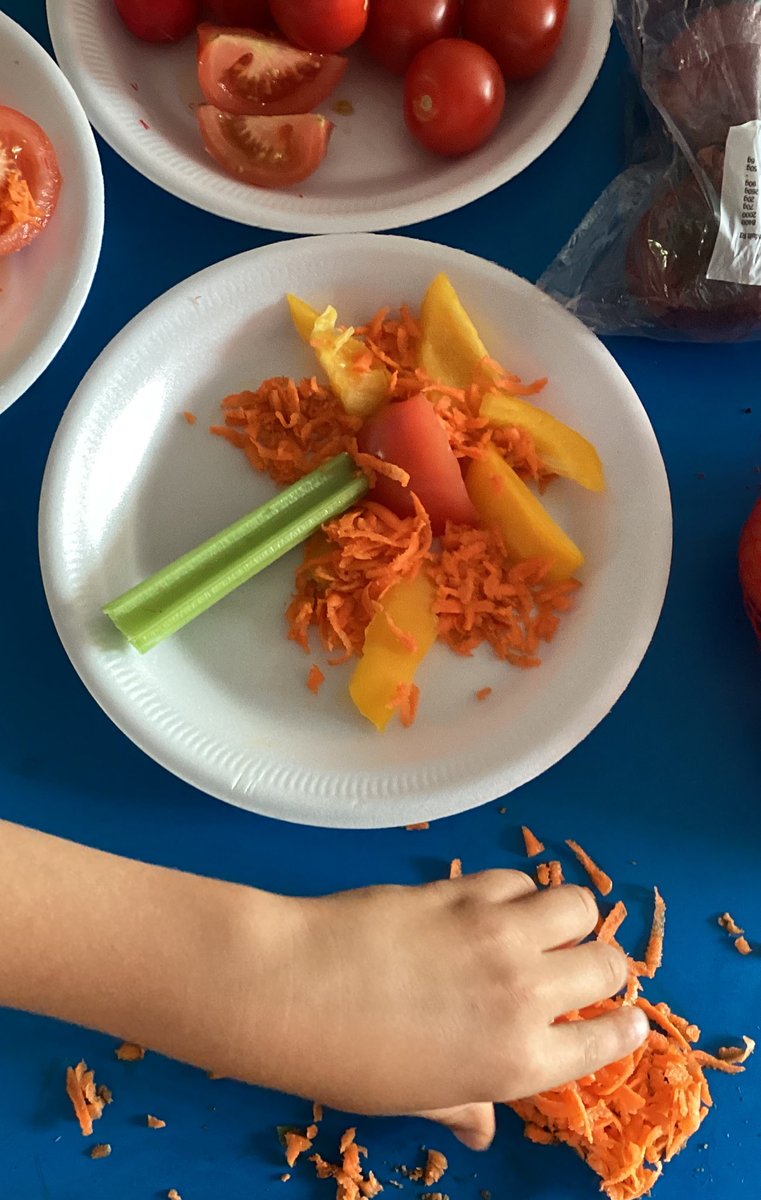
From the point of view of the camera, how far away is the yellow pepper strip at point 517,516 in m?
1.00

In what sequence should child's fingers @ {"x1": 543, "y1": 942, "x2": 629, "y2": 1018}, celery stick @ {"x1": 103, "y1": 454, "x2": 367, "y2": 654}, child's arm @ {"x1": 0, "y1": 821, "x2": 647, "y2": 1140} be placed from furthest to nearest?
celery stick @ {"x1": 103, "y1": 454, "x2": 367, "y2": 654}
child's fingers @ {"x1": 543, "y1": 942, "x2": 629, "y2": 1018}
child's arm @ {"x1": 0, "y1": 821, "x2": 647, "y2": 1140}

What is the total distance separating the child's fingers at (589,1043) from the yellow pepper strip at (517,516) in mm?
423

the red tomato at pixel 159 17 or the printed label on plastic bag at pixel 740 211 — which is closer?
the printed label on plastic bag at pixel 740 211

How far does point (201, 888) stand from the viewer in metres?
0.83

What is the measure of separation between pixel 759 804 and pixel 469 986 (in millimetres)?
395

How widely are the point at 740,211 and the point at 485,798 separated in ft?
2.08

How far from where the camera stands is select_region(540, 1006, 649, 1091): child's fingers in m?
0.87

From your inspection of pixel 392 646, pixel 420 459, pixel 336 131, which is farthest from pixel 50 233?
pixel 392 646

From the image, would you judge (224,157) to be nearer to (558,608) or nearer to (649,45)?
(649,45)

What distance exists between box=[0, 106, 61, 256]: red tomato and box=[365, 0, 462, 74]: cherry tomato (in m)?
0.39

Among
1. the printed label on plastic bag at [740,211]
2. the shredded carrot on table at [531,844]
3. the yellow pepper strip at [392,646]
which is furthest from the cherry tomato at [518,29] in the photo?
the shredded carrot on table at [531,844]

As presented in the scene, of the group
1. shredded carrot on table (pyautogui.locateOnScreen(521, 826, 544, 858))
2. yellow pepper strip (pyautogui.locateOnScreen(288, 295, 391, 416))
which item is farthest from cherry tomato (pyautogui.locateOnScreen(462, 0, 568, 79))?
shredded carrot on table (pyautogui.locateOnScreen(521, 826, 544, 858))

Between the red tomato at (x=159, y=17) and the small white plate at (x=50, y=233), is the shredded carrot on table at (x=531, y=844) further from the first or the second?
the red tomato at (x=159, y=17)

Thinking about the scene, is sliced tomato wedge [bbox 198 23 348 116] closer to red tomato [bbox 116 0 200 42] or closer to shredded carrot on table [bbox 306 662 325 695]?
red tomato [bbox 116 0 200 42]
